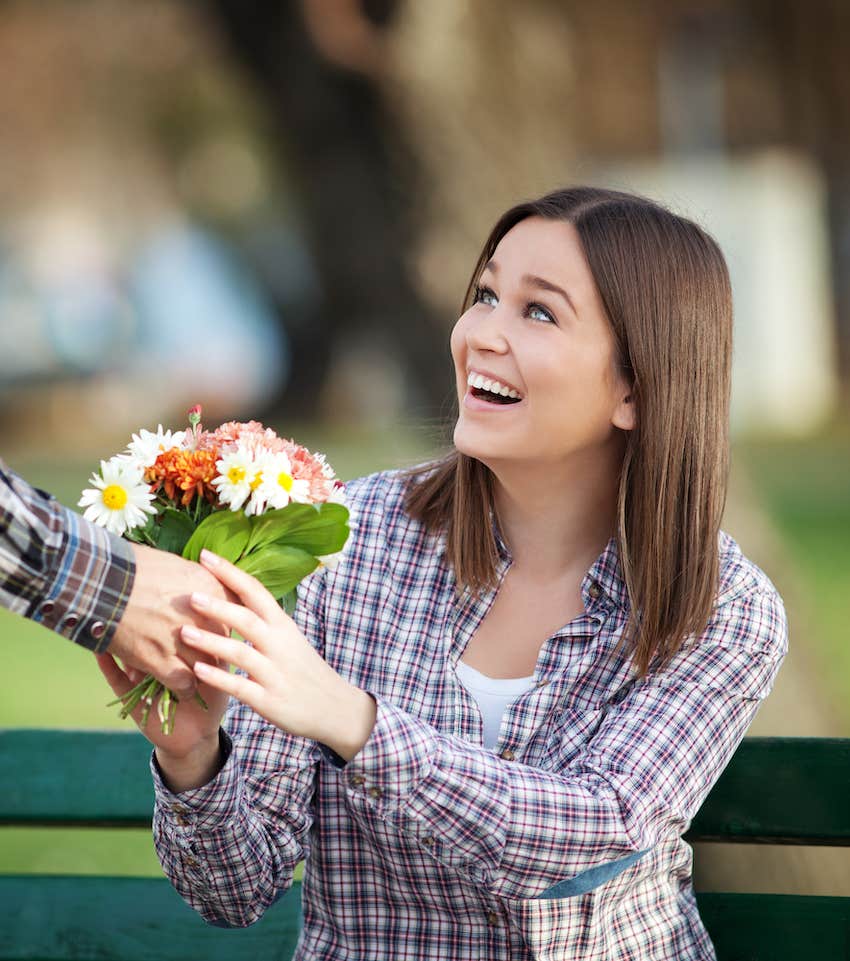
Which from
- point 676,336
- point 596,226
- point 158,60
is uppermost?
point 158,60

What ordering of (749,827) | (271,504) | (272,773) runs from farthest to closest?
(749,827) < (272,773) < (271,504)

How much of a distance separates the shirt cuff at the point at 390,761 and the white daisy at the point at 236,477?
0.36 meters

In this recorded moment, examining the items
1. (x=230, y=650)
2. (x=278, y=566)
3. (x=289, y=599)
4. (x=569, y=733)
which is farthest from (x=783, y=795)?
(x=230, y=650)

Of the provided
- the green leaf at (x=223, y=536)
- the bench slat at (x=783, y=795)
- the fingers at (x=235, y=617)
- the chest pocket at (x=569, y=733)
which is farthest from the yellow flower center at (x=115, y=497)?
the bench slat at (x=783, y=795)

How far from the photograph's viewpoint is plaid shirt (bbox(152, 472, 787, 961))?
216cm

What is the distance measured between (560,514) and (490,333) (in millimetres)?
387

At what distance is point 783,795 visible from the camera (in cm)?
269

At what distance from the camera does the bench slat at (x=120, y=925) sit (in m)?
2.88

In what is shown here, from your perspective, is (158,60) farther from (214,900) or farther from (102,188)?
(214,900)

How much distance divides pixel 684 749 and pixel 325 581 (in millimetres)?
729

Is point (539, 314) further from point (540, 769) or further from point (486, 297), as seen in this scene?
point (540, 769)

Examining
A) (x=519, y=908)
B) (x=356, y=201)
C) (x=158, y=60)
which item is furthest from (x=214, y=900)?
(x=158, y=60)

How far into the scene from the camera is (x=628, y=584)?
250cm

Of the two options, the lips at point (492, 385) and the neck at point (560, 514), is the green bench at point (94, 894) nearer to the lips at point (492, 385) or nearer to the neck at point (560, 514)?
the neck at point (560, 514)
